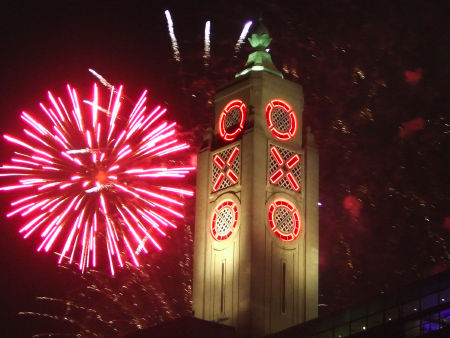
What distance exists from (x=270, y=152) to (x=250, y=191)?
12.7 ft

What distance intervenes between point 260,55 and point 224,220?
44.6ft

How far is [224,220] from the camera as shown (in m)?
86.4

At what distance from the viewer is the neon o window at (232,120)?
88125 millimetres

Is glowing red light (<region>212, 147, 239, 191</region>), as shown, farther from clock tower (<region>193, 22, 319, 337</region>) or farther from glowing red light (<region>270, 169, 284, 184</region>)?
glowing red light (<region>270, 169, 284, 184</region>)

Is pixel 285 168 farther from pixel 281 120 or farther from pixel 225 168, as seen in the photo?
pixel 225 168

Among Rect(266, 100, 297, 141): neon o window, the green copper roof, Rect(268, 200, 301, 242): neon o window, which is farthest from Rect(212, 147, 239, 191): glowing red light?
the green copper roof

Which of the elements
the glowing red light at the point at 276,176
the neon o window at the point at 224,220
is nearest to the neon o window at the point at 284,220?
the glowing red light at the point at 276,176

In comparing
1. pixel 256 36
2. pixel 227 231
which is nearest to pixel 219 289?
pixel 227 231

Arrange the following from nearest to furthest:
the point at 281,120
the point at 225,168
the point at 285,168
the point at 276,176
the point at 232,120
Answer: the point at 276,176
the point at 285,168
the point at 225,168
the point at 281,120
the point at 232,120

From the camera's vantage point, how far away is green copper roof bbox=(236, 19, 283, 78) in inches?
3546

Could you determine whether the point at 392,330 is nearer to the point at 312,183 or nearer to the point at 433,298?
the point at 433,298

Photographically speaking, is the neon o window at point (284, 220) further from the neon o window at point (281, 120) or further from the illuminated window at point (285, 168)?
the neon o window at point (281, 120)

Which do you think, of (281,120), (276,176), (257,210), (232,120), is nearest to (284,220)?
(257,210)

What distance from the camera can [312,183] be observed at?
8869 centimetres
